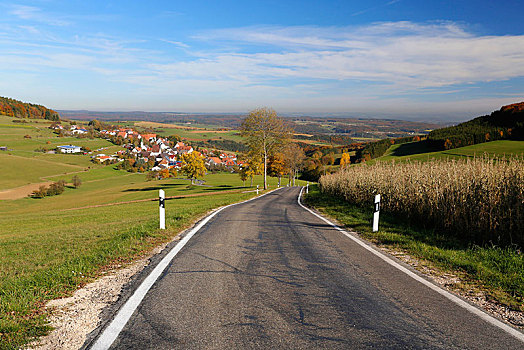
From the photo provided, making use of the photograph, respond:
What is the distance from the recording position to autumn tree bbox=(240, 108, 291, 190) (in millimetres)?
36406

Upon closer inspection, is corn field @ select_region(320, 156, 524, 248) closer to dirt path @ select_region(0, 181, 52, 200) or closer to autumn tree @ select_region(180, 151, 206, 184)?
autumn tree @ select_region(180, 151, 206, 184)

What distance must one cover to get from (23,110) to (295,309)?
576 feet

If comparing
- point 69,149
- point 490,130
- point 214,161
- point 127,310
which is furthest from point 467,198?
point 69,149

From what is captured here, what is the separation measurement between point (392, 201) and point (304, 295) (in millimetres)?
8911

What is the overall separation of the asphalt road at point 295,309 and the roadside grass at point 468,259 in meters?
0.89

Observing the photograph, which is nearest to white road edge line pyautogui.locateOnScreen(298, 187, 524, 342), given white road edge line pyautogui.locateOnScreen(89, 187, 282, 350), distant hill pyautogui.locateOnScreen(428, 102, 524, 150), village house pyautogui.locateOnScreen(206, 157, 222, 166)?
white road edge line pyautogui.locateOnScreen(89, 187, 282, 350)

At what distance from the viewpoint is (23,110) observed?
136500 millimetres

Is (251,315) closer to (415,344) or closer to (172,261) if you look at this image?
(415,344)

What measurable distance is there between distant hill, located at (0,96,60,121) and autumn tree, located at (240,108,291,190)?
466 feet

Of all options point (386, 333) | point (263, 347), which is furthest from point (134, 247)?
point (386, 333)

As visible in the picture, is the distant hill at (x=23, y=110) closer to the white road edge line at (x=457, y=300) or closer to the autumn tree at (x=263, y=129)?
the autumn tree at (x=263, y=129)

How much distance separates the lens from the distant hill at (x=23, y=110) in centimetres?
12950

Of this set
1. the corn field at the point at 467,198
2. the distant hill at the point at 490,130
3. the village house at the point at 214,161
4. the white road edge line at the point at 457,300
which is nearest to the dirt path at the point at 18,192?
the village house at the point at 214,161

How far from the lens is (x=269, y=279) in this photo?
4.55 m
